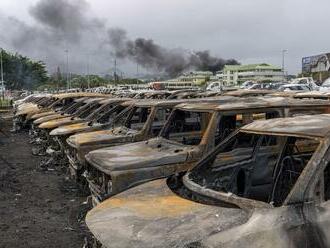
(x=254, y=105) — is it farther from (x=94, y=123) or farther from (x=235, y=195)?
(x=94, y=123)

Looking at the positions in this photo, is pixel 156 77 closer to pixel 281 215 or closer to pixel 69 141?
pixel 69 141

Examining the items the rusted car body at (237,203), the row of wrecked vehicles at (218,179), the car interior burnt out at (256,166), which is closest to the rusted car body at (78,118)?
the row of wrecked vehicles at (218,179)

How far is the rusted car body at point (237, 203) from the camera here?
3156 mm

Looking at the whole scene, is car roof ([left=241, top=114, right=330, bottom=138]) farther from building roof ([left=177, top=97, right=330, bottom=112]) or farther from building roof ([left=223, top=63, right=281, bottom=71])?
building roof ([left=223, top=63, right=281, bottom=71])

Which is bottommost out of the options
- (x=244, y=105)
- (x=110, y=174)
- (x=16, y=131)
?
(x=16, y=131)

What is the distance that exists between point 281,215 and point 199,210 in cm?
66

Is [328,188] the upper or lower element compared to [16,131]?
upper

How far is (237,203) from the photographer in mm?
3615

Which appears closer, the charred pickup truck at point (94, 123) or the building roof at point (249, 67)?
the charred pickup truck at point (94, 123)

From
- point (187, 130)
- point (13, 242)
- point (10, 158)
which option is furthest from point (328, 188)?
point (10, 158)

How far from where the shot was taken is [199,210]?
3650 mm

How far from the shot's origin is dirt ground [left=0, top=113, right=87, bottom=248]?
6.45 metres

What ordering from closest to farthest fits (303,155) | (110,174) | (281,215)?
(281,215) → (303,155) → (110,174)

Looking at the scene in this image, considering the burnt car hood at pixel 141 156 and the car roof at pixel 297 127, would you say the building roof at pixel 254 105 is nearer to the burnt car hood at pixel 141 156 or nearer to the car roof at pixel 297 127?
the burnt car hood at pixel 141 156
